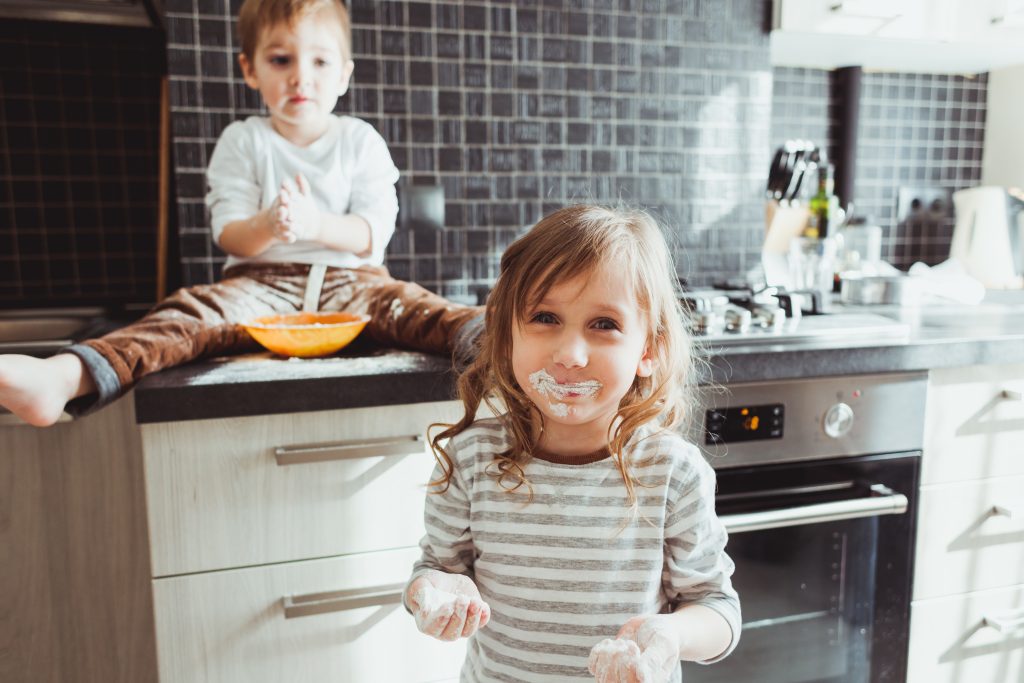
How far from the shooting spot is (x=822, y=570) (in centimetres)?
126

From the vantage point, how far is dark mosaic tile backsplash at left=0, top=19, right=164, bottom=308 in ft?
5.40

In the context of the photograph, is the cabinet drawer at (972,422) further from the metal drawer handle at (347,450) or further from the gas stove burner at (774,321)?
the metal drawer handle at (347,450)

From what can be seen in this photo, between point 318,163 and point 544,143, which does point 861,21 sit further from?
point 318,163

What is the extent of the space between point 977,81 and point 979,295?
0.80 meters

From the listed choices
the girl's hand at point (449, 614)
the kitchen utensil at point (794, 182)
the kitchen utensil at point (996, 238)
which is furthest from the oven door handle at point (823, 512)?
the kitchen utensil at point (996, 238)

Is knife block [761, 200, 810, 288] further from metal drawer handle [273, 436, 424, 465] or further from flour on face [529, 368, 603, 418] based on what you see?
flour on face [529, 368, 603, 418]

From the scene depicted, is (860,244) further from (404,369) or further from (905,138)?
(404,369)

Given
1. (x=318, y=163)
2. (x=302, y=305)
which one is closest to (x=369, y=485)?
(x=302, y=305)

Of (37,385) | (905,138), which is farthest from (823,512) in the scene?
(905,138)

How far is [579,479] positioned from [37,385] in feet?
1.91

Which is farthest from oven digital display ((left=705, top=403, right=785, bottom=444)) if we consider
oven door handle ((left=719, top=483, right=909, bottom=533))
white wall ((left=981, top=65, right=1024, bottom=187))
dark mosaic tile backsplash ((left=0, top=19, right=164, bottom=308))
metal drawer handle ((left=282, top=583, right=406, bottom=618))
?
white wall ((left=981, top=65, right=1024, bottom=187))

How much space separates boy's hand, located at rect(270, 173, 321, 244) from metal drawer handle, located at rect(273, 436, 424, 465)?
327 mm

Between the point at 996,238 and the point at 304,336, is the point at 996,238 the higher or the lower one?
the higher one

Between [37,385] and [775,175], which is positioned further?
[775,175]
